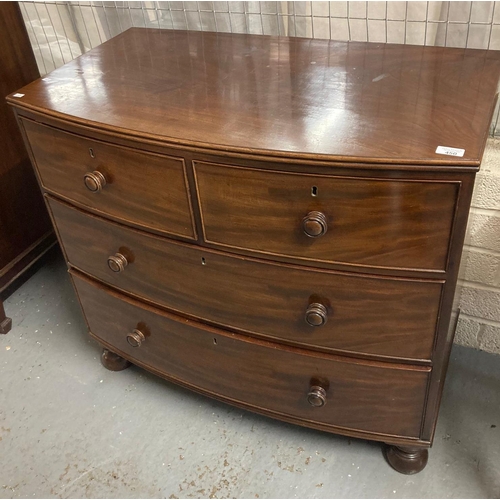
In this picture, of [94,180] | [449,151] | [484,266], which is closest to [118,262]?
[94,180]

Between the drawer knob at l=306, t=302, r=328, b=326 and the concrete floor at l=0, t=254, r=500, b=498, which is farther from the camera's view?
the concrete floor at l=0, t=254, r=500, b=498

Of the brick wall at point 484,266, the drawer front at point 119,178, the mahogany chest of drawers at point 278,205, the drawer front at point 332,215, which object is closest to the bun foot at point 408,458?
the mahogany chest of drawers at point 278,205

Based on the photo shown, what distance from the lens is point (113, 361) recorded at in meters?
1.58

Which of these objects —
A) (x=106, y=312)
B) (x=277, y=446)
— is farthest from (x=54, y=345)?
(x=277, y=446)

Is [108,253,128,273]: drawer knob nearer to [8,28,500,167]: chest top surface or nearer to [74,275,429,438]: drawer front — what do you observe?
[74,275,429,438]: drawer front

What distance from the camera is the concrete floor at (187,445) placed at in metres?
1.31

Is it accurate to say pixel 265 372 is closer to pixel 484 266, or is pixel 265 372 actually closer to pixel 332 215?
pixel 332 215

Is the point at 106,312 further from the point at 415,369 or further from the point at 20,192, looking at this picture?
the point at 415,369

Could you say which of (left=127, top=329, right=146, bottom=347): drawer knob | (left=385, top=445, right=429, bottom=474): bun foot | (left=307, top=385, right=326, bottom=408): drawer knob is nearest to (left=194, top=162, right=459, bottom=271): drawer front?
(left=307, top=385, right=326, bottom=408): drawer knob

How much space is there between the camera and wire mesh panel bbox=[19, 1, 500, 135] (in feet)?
3.97

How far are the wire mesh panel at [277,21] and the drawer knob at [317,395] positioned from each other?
71 centimetres

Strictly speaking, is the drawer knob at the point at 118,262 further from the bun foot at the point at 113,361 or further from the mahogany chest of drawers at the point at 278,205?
the bun foot at the point at 113,361

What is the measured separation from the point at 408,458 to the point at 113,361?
0.81m

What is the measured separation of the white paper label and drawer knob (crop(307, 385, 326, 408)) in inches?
22.2
